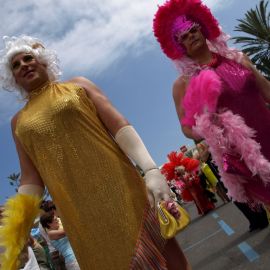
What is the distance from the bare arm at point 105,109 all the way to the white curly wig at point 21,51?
302 mm

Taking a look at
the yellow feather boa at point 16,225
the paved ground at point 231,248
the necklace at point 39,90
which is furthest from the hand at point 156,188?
the paved ground at point 231,248

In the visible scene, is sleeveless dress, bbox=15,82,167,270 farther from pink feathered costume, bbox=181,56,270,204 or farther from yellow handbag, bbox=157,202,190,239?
pink feathered costume, bbox=181,56,270,204

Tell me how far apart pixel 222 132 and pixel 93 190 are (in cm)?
81

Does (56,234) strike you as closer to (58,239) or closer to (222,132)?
(58,239)

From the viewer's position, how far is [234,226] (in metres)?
7.48

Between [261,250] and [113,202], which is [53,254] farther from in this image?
[113,202]

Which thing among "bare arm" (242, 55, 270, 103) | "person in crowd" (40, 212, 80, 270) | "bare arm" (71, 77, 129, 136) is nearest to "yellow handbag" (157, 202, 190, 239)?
"bare arm" (71, 77, 129, 136)

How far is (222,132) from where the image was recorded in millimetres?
2557

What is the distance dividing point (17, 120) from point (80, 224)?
2.36 ft

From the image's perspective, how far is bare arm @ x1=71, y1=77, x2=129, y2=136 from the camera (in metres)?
2.36

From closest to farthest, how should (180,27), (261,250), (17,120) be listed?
(17,120) → (180,27) → (261,250)

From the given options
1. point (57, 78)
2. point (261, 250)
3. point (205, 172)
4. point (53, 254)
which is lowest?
point (261, 250)

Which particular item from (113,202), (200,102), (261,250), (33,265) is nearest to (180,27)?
(200,102)

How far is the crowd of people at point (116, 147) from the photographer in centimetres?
215
